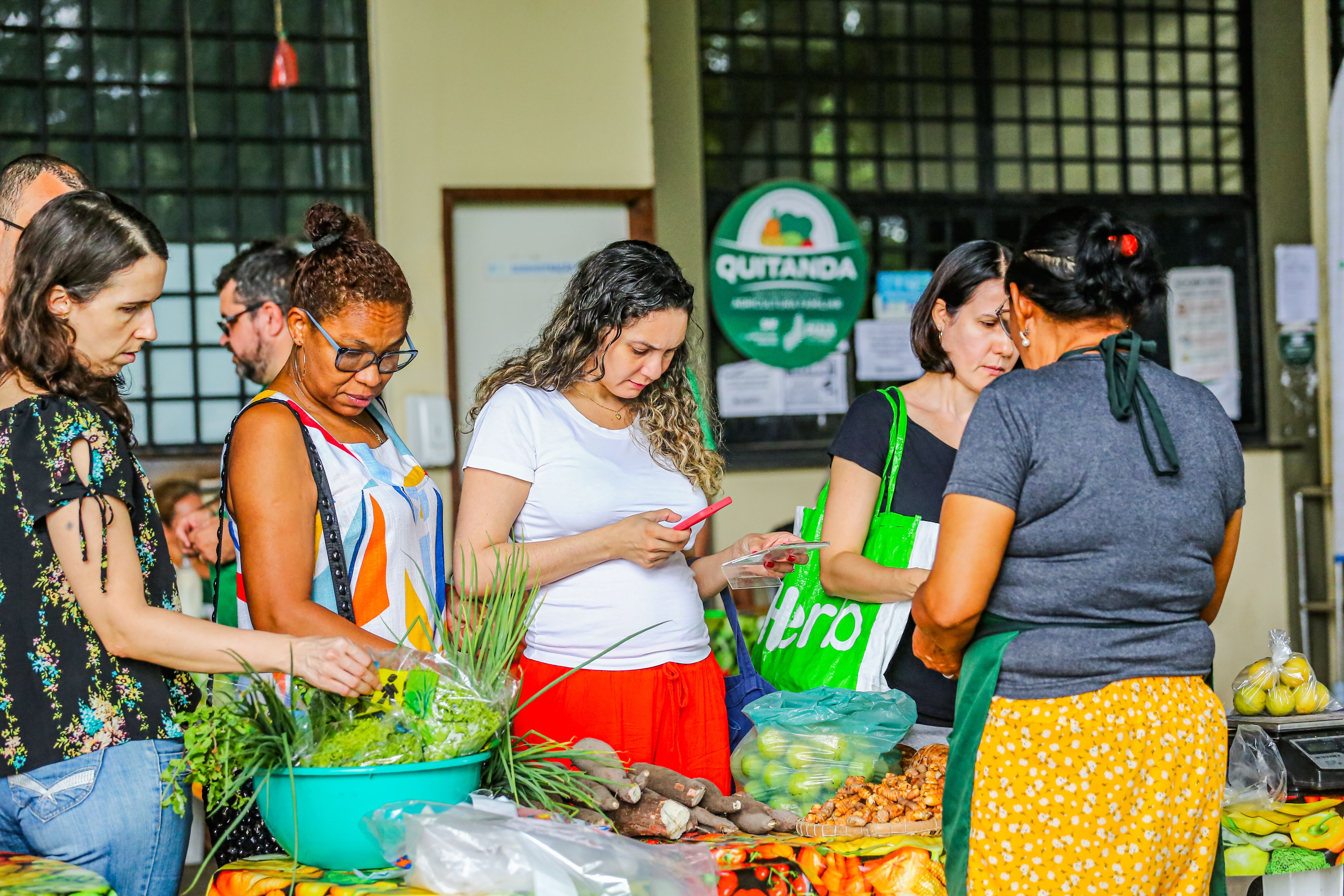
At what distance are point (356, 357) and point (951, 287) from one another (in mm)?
1176

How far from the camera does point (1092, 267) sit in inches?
62.0

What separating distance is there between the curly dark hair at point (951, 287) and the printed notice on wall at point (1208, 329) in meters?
3.74

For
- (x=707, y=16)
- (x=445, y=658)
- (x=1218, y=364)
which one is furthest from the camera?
(x=1218, y=364)

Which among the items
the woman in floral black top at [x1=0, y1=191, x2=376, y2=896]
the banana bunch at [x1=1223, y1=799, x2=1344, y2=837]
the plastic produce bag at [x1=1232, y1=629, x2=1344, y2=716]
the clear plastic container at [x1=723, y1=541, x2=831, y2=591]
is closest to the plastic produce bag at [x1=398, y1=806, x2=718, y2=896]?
the woman in floral black top at [x1=0, y1=191, x2=376, y2=896]

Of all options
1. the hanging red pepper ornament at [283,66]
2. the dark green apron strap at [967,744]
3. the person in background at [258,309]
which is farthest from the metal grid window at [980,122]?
the dark green apron strap at [967,744]

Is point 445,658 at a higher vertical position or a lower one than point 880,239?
lower

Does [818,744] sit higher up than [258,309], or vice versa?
[258,309]

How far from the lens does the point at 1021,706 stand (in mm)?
1570

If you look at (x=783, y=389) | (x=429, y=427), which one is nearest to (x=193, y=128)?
(x=429, y=427)

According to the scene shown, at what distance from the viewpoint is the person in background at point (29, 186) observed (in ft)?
7.22

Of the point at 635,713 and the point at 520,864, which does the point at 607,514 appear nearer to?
the point at 635,713

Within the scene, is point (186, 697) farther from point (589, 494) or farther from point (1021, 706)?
point (1021, 706)

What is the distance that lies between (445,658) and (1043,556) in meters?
0.82

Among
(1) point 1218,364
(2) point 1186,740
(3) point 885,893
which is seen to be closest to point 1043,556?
(2) point 1186,740
